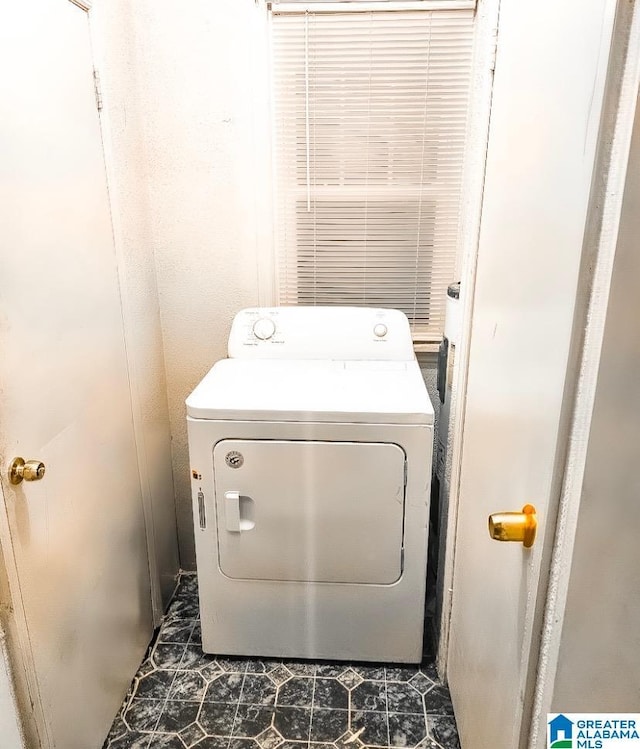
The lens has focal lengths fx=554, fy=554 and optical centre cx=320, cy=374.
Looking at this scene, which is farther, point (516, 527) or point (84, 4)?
point (84, 4)

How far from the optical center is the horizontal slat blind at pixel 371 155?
6.28ft

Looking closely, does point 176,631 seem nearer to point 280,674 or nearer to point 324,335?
point 280,674

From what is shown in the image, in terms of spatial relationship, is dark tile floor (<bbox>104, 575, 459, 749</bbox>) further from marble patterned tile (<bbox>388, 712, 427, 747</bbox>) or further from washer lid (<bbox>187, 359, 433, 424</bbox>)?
washer lid (<bbox>187, 359, 433, 424</bbox>)

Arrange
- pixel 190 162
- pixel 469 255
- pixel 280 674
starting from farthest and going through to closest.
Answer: pixel 190 162 < pixel 280 674 < pixel 469 255

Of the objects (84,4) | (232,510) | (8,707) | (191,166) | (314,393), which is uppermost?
(84,4)

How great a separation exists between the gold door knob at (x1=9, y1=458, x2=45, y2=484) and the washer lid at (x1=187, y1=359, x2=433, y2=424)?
533 mm

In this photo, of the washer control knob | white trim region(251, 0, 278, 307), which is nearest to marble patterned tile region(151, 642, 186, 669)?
the washer control knob

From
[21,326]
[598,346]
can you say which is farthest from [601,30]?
[21,326]

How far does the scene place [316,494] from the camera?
5.48ft

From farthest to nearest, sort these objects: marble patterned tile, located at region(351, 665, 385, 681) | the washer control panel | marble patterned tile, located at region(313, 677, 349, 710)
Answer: the washer control panel
marble patterned tile, located at region(351, 665, 385, 681)
marble patterned tile, located at region(313, 677, 349, 710)

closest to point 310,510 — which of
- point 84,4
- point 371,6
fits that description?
point 84,4

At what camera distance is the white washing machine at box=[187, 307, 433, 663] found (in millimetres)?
1618

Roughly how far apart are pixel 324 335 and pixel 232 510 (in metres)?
0.69

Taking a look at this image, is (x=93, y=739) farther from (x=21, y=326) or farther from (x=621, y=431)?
(x=621, y=431)
